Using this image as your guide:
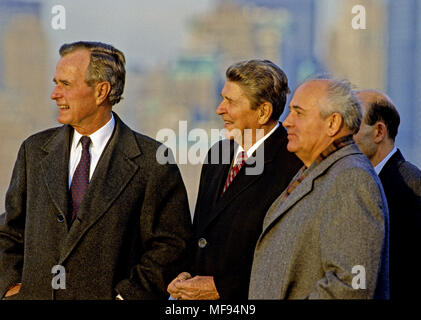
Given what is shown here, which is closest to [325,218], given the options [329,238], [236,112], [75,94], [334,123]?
[329,238]

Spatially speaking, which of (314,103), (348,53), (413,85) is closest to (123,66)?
(314,103)

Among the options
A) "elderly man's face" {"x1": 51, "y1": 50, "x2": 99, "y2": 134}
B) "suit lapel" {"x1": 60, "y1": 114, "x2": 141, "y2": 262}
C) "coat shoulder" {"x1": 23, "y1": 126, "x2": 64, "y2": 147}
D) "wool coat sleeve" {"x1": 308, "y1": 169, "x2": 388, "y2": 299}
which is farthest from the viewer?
"coat shoulder" {"x1": 23, "y1": 126, "x2": 64, "y2": 147}

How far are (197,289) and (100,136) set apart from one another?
2.80 ft

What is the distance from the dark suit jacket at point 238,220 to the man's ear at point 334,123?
449 mm

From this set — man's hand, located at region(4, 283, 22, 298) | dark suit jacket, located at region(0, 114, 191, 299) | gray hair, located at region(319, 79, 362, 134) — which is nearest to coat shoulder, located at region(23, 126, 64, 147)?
dark suit jacket, located at region(0, 114, 191, 299)

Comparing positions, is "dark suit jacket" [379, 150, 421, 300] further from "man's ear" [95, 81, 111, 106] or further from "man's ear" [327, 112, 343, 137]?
"man's ear" [95, 81, 111, 106]

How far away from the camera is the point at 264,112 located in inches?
123

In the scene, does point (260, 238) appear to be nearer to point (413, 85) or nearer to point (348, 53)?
point (413, 85)

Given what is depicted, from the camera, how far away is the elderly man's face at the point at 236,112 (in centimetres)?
311

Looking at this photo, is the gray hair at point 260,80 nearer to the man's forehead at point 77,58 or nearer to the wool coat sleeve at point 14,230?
the man's forehead at point 77,58

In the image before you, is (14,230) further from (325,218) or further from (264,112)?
(325,218)

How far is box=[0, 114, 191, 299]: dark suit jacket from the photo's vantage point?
309cm

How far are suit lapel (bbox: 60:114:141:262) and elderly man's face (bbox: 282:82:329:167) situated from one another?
861 millimetres
